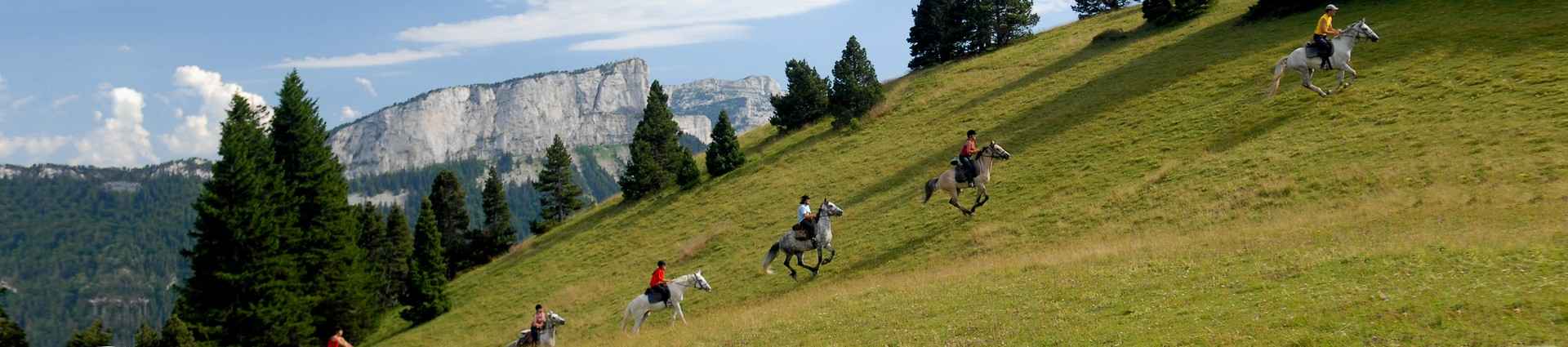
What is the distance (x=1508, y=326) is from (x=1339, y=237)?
441 inches

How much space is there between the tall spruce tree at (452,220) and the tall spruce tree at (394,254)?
2.91 meters

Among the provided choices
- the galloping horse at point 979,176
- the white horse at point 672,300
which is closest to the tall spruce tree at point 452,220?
the white horse at point 672,300

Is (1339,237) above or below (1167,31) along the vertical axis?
below

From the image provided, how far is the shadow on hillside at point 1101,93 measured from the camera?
163 feet

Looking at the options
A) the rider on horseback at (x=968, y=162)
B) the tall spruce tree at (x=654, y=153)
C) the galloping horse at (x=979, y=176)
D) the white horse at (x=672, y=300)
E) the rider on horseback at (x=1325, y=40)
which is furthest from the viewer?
the tall spruce tree at (x=654, y=153)

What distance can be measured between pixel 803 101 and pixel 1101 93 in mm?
29066

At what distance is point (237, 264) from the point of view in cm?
4131

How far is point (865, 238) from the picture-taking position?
3922cm

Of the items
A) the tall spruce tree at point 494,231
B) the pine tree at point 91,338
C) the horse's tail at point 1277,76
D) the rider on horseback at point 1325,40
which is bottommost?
the pine tree at point 91,338

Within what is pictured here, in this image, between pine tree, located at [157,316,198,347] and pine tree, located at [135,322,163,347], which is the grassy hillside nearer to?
pine tree, located at [157,316,198,347]

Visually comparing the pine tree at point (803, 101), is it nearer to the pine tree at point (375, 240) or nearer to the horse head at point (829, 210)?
the pine tree at point (375, 240)

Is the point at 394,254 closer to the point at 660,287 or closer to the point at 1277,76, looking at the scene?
the point at 660,287

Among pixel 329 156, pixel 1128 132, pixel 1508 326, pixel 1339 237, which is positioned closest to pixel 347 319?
pixel 329 156

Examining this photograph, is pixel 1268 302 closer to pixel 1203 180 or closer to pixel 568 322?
pixel 1203 180
